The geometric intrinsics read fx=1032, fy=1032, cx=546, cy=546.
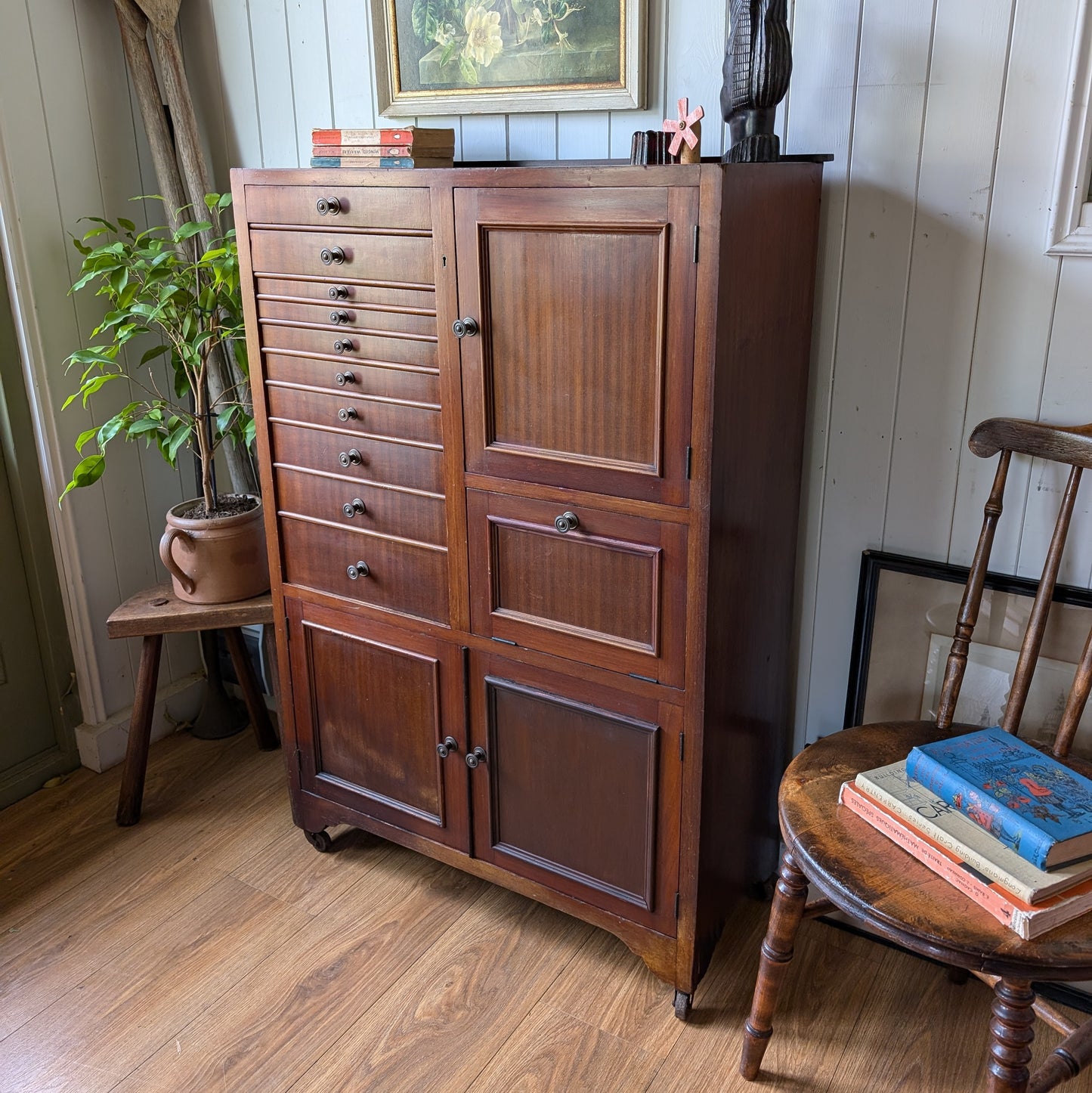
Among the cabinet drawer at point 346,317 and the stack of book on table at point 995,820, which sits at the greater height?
the cabinet drawer at point 346,317

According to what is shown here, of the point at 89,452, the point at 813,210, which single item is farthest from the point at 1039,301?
the point at 89,452

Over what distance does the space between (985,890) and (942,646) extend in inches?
23.5

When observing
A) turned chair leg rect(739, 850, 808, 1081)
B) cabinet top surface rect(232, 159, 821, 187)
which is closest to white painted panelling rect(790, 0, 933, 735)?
cabinet top surface rect(232, 159, 821, 187)

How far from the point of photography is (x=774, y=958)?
5.07 ft

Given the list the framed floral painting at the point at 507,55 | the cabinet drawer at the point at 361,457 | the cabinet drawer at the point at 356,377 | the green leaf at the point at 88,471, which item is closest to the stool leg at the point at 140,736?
the green leaf at the point at 88,471

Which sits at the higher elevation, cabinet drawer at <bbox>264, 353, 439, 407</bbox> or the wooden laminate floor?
cabinet drawer at <bbox>264, 353, 439, 407</bbox>

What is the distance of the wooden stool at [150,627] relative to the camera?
7.11 feet

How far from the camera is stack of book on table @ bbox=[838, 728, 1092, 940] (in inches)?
47.6

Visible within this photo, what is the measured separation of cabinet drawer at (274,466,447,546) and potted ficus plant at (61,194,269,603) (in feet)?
0.89

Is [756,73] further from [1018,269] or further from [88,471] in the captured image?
[88,471]

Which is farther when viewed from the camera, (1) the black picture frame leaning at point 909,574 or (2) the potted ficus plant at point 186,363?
(2) the potted ficus plant at point 186,363

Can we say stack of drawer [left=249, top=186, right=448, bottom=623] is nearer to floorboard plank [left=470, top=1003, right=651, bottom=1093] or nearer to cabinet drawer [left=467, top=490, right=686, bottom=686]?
cabinet drawer [left=467, top=490, right=686, bottom=686]

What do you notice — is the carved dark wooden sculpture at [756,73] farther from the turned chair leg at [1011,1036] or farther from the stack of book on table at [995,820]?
the turned chair leg at [1011,1036]

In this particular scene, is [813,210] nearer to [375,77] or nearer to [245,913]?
[375,77]
